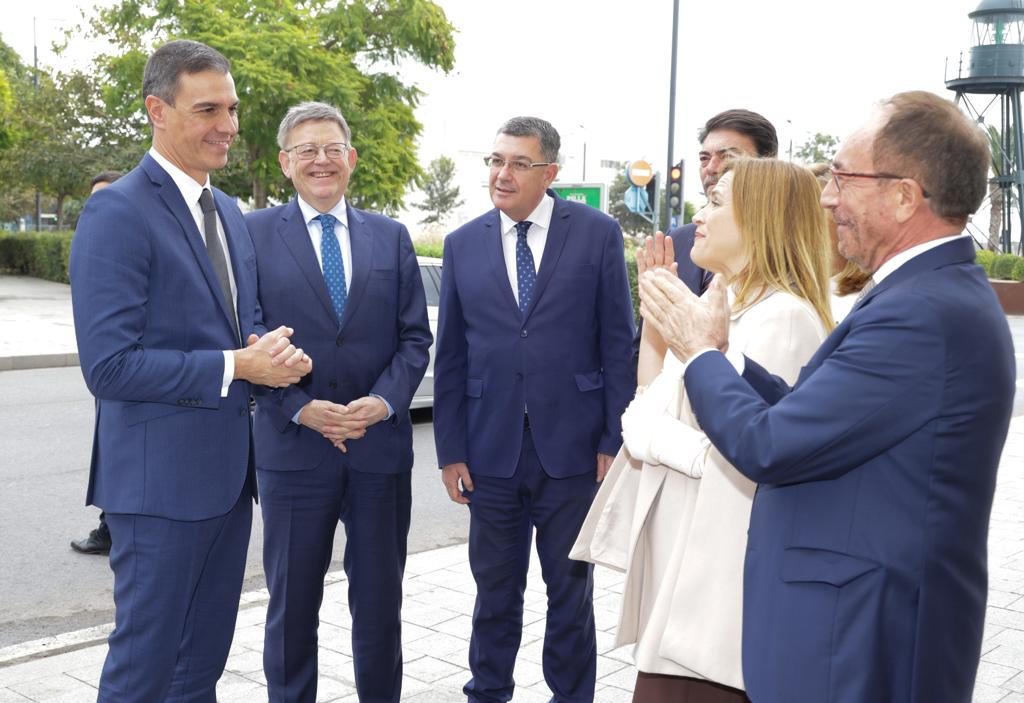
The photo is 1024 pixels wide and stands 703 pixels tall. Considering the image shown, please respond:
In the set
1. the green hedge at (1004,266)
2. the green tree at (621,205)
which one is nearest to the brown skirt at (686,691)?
the green hedge at (1004,266)

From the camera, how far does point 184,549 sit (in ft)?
9.57

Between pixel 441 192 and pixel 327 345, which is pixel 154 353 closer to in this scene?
pixel 327 345

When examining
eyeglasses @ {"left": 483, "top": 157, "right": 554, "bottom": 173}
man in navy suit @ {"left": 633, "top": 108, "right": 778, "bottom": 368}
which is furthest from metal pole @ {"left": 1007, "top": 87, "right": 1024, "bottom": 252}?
eyeglasses @ {"left": 483, "top": 157, "right": 554, "bottom": 173}

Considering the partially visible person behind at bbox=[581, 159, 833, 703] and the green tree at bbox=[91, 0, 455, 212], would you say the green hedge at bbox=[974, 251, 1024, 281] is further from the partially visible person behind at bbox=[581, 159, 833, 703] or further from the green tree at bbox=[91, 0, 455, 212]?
the partially visible person behind at bbox=[581, 159, 833, 703]

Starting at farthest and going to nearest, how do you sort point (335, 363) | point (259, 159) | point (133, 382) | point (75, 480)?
point (259, 159), point (75, 480), point (335, 363), point (133, 382)

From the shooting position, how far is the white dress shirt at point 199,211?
291 cm

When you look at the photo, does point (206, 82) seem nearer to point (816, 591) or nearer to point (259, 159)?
point (816, 591)

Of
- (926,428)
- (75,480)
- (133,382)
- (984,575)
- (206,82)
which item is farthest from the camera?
(75,480)

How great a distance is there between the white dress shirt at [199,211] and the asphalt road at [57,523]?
101 inches

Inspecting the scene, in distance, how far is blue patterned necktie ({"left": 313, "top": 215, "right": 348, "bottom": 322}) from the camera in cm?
390

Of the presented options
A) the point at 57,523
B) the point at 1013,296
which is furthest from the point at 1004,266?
the point at 57,523

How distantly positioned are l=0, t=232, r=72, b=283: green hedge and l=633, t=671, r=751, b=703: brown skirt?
30.1 m

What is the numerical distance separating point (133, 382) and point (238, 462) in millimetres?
462

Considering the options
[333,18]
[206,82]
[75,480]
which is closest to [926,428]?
[206,82]
